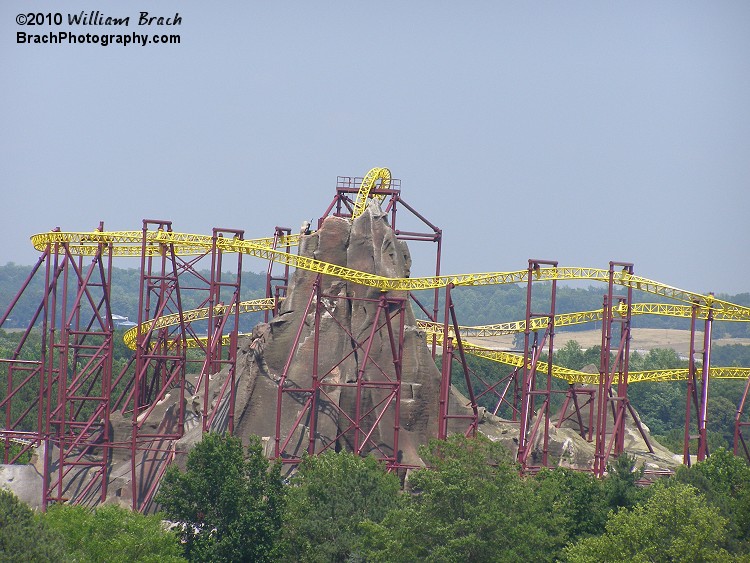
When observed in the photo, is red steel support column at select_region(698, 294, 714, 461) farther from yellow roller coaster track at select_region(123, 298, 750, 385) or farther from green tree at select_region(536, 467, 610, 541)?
green tree at select_region(536, 467, 610, 541)

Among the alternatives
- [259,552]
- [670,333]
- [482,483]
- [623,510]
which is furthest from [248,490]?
[670,333]

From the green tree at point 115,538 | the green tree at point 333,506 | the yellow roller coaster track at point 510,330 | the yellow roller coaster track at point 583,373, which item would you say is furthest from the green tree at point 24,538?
the yellow roller coaster track at point 583,373

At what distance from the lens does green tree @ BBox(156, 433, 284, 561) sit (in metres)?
44.6

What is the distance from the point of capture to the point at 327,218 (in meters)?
60.2

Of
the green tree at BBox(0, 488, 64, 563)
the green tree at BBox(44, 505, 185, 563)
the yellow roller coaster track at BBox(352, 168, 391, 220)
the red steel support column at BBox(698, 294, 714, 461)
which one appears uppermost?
the yellow roller coaster track at BBox(352, 168, 391, 220)

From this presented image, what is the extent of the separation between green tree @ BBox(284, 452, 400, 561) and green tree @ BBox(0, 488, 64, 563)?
7033 mm

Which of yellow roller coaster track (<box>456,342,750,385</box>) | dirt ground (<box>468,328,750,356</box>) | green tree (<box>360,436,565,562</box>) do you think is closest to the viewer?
green tree (<box>360,436,565,562</box>)

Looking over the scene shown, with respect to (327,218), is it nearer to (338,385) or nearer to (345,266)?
(345,266)

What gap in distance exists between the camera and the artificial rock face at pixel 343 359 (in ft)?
186

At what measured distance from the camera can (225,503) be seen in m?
45.4

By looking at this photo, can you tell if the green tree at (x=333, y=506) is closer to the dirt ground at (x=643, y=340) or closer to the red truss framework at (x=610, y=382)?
the red truss framework at (x=610, y=382)

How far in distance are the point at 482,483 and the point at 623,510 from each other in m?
3.58

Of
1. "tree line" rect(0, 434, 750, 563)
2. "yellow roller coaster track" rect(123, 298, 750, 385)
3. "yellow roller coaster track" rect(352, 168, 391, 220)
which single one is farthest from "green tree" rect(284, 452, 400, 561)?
"yellow roller coaster track" rect(352, 168, 391, 220)

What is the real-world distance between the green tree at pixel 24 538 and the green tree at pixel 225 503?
5037 mm
